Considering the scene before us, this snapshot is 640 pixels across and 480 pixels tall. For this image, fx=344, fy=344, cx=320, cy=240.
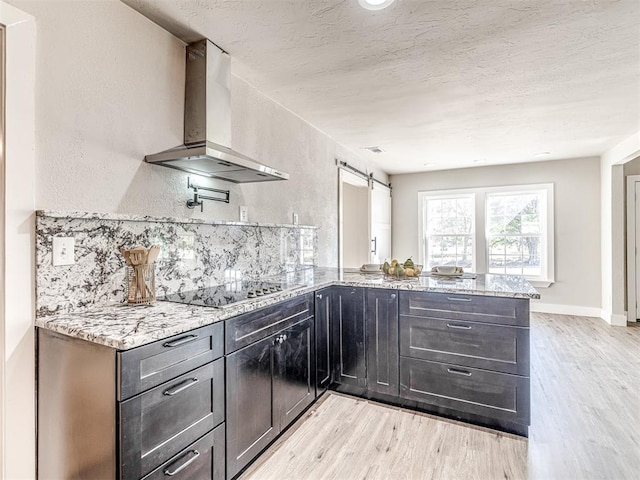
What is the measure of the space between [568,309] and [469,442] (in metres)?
4.47

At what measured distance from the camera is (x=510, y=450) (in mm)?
2016

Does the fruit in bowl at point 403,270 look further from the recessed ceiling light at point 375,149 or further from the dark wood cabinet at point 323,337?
the recessed ceiling light at point 375,149

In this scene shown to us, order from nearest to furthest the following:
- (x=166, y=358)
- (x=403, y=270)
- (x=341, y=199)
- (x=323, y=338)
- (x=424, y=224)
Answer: (x=166, y=358)
(x=323, y=338)
(x=403, y=270)
(x=341, y=199)
(x=424, y=224)

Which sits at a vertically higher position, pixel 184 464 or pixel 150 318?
pixel 150 318

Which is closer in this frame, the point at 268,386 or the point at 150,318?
the point at 150,318

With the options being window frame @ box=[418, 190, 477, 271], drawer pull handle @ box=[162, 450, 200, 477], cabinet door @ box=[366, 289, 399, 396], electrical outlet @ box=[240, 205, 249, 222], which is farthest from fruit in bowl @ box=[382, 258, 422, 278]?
window frame @ box=[418, 190, 477, 271]

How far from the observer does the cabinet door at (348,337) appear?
262 centimetres

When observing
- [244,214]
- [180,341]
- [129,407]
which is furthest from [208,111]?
[129,407]

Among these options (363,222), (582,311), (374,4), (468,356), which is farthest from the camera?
(363,222)

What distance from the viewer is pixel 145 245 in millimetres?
1876

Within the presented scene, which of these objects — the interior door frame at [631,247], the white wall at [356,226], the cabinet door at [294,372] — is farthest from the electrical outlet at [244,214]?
the interior door frame at [631,247]

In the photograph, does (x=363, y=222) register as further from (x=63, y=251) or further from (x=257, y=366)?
(x=63, y=251)

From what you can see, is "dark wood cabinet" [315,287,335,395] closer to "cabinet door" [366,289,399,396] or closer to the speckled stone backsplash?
"cabinet door" [366,289,399,396]

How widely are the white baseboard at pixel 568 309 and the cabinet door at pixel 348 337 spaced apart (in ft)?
14.5
